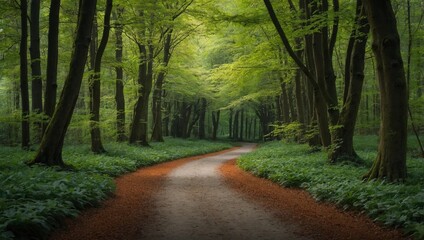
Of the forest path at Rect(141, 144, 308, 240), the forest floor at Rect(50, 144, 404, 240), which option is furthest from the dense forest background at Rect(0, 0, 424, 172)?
the forest path at Rect(141, 144, 308, 240)

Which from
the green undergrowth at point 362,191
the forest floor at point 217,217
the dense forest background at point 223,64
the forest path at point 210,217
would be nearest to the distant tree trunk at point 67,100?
the dense forest background at point 223,64

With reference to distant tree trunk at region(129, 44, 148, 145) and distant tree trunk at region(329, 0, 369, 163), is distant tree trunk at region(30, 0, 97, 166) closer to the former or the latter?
distant tree trunk at region(329, 0, 369, 163)

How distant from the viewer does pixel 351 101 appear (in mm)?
12633

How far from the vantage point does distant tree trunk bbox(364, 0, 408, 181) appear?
337 inches

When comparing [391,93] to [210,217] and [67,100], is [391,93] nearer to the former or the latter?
[210,217]

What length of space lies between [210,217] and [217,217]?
134 mm

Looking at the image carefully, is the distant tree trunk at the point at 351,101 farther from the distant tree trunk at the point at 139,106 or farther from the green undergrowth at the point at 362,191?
the distant tree trunk at the point at 139,106

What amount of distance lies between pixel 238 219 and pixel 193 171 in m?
8.72

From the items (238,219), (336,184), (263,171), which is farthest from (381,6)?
(263,171)

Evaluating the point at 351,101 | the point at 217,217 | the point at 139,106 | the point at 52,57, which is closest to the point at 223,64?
the point at 139,106

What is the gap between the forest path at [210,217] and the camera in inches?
230

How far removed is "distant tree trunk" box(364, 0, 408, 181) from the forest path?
11.0 ft

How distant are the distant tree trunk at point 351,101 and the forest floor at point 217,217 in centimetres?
359

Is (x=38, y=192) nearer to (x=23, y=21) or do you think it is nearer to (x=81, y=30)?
(x=81, y=30)
